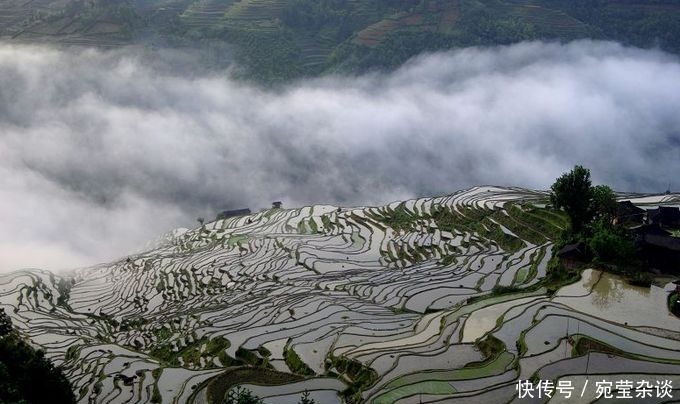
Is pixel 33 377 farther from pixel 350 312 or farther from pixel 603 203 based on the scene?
pixel 603 203

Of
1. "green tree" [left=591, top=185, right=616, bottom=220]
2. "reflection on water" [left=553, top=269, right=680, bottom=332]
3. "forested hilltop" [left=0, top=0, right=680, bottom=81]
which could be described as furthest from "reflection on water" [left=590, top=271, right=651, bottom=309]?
"forested hilltop" [left=0, top=0, right=680, bottom=81]

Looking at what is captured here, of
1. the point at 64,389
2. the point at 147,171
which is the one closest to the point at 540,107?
the point at 147,171

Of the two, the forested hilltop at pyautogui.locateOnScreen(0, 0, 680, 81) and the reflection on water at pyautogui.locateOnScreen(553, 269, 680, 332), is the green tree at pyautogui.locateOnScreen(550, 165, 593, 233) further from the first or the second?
the forested hilltop at pyautogui.locateOnScreen(0, 0, 680, 81)

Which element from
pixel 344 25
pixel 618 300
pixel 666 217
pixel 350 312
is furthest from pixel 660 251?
pixel 344 25

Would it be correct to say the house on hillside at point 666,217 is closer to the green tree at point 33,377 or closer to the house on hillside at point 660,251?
the house on hillside at point 660,251

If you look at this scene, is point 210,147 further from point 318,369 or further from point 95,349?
point 318,369

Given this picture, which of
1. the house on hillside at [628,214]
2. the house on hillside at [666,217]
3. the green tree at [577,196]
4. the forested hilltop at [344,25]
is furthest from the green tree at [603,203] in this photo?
the forested hilltop at [344,25]
